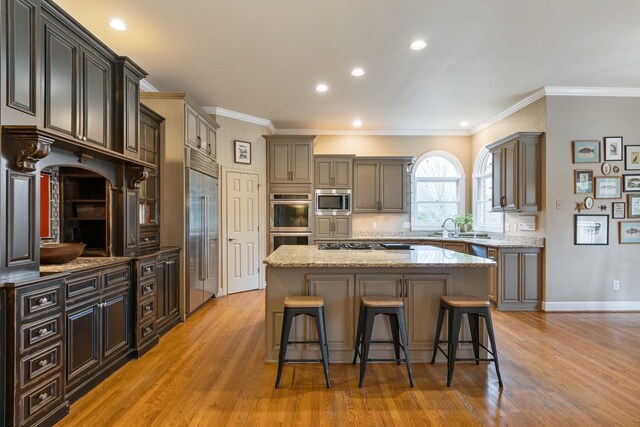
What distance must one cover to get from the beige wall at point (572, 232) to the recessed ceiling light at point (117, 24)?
508 cm

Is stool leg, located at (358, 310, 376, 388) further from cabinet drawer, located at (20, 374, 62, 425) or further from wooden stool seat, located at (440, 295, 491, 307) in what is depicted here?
cabinet drawer, located at (20, 374, 62, 425)

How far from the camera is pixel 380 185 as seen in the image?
605 centimetres

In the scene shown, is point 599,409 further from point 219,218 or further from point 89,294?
point 219,218

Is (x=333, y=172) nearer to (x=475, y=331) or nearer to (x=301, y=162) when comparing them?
(x=301, y=162)

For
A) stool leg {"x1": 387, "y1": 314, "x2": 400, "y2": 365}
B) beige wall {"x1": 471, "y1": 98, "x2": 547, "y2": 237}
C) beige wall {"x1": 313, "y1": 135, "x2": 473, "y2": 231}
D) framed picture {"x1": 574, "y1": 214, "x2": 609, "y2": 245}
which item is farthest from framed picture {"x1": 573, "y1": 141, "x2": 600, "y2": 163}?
stool leg {"x1": 387, "y1": 314, "x2": 400, "y2": 365}

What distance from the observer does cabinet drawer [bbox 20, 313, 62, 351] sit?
1726 mm

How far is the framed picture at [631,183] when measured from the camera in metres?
4.19

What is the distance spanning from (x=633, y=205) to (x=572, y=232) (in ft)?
2.88

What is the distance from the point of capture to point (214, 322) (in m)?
3.83

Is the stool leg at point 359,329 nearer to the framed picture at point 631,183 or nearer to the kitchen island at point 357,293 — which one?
the kitchen island at point 357,293

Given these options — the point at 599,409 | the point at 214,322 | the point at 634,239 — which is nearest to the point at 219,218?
the point at 214,322

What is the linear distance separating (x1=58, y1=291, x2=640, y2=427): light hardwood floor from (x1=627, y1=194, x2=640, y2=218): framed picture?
1.85 m

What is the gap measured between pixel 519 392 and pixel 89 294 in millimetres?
3183

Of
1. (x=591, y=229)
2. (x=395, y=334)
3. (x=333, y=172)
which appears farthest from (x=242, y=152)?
(x=591, y=229)
